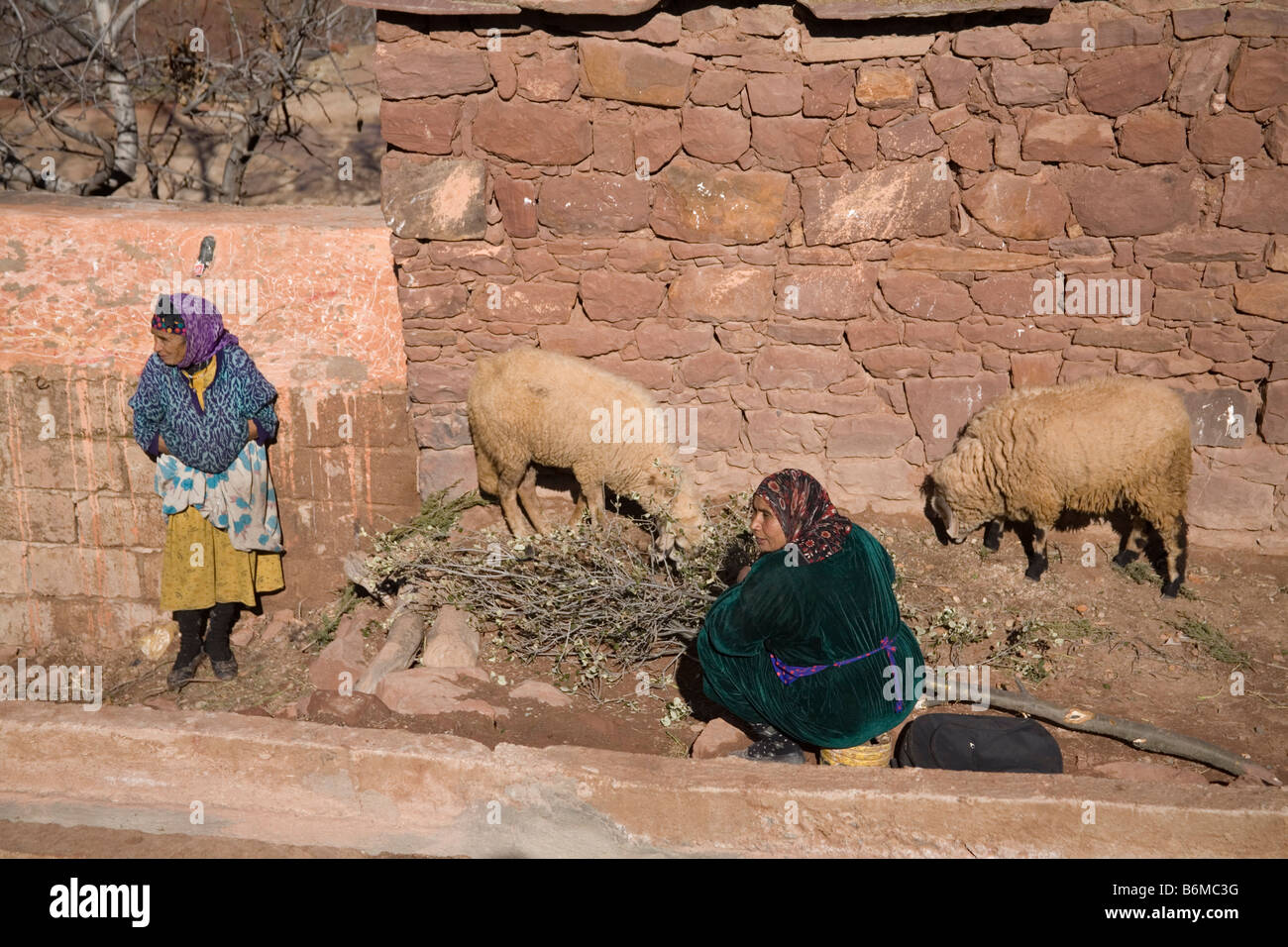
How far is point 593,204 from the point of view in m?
5.43

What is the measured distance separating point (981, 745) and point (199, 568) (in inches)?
152

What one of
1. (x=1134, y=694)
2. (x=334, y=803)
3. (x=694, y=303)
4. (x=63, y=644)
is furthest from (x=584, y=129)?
(x=63, y=644)

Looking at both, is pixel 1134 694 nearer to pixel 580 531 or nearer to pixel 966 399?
pixel 966 399

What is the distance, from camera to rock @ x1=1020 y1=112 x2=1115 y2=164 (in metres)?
5.16

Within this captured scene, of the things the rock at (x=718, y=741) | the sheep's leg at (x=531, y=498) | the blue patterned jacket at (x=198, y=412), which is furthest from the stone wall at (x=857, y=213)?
the rock at (x=718, y=741)

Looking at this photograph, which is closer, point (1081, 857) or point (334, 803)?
point (1081, 857)

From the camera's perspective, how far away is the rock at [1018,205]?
5.29m

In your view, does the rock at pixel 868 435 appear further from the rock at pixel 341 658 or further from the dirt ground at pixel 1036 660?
the rock at pixel 341 658

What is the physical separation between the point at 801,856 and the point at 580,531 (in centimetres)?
238

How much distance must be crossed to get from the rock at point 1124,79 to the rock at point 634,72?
1.99 metres

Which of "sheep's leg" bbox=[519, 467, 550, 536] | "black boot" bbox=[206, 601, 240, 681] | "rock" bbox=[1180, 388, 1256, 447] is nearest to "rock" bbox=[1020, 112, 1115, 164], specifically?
"rock" bbox=[1180, 388, 1256, 447]

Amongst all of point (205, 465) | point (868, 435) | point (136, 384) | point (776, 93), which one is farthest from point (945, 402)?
point (136, 384)

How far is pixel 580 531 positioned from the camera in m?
5.66

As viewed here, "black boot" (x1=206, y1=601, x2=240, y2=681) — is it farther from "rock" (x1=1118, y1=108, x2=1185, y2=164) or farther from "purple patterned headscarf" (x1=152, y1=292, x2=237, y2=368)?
"rock" (x1=1118, y1=108, x2=1185, y2=164)
